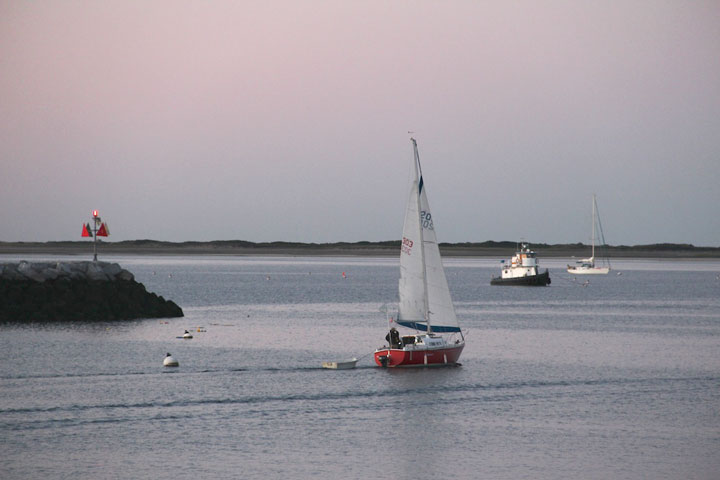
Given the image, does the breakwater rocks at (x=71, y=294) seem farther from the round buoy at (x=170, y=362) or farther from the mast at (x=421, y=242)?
the mast at (x=421, y=242)

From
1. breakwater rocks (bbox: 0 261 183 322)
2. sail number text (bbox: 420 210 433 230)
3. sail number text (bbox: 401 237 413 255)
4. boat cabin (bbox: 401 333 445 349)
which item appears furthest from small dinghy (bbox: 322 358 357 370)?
breakwater rocks (bbox: 0 261 183 322)

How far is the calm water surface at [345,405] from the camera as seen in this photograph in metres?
29.1

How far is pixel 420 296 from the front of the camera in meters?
48.7

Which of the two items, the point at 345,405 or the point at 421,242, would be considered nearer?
the point at 345,405

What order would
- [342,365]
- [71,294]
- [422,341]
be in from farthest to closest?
[71,294], [342,365], [422,341]

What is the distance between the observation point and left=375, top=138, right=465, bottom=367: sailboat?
4806 cm

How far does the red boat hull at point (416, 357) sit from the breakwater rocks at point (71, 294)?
34.0m

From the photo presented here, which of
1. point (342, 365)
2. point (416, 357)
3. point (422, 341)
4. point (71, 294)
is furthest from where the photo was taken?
point (71, 294)

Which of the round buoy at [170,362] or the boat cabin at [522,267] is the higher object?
the boat cabin at [522,267]

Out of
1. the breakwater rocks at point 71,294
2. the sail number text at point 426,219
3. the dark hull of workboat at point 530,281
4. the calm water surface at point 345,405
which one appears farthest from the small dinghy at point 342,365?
the dark hull of workboat at point 530,281

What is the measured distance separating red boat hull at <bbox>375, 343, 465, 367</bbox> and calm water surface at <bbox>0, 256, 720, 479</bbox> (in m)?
0.70

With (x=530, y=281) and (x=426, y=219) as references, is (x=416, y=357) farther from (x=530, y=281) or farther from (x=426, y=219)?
(x=530, y=281)

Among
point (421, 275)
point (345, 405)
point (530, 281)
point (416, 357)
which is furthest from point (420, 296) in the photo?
point (530, 281)

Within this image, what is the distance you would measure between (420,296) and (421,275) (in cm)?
108
